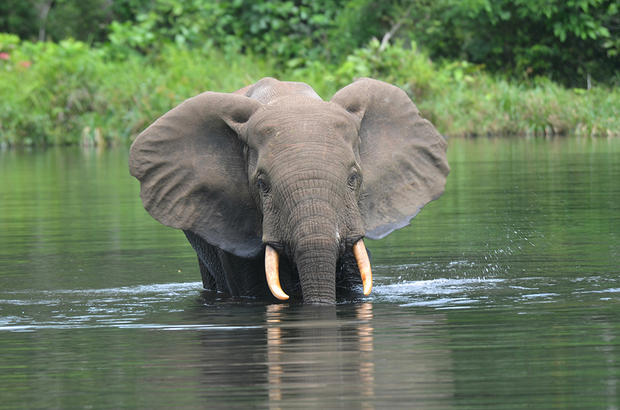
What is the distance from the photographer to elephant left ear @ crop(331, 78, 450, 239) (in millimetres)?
8836

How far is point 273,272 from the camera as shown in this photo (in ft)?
26.1

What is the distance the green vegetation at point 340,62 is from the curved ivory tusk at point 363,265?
833 inches

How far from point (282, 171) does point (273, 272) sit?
588 mm

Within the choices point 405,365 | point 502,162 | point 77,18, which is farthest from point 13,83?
point 405,365

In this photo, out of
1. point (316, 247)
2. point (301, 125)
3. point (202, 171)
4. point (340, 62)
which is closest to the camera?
point (316, 247)

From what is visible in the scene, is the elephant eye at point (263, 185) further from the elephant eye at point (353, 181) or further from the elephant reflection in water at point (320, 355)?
the elephant reflection in water at point (320, 355)

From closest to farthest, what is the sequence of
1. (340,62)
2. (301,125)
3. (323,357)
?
(323,357) → (301,125) → (340,62)

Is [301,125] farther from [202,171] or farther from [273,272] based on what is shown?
[202,171]

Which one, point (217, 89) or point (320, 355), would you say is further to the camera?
point (217, 89)

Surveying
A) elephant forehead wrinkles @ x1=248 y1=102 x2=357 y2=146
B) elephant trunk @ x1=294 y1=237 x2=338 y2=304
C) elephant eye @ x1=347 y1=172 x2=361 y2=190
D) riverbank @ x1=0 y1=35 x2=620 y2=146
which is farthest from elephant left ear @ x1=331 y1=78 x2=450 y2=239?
riverbank @ x1=0 y1=35 x2=620 y2=146

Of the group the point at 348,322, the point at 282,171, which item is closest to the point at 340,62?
the point at 282,171

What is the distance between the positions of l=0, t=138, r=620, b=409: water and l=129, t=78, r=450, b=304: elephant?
0.29 metres

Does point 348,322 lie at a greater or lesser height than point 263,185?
lesser

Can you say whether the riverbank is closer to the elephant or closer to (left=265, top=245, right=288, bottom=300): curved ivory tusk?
the elephant
